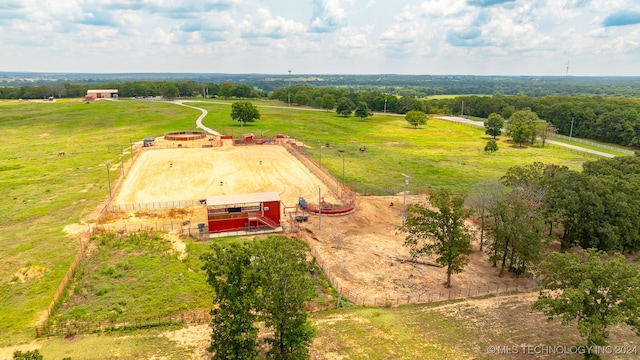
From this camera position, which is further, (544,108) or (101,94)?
(101,94)

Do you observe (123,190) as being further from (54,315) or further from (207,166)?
(54,315)

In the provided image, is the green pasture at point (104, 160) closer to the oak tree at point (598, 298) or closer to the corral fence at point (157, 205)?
the corral fence at point (157, 205)

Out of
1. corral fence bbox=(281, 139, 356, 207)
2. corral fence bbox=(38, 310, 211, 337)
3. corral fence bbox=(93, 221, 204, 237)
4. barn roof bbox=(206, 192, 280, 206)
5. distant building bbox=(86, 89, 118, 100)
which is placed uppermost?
distant building bbox=(86, 89, 118, 100)

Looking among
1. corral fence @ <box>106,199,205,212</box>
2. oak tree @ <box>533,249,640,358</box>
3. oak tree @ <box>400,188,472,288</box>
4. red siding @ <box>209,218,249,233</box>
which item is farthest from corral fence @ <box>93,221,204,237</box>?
oak tree @ <box>533,249,640,358</box>

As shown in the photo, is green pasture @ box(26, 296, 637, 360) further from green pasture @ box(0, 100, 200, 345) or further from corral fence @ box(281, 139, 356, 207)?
corral fence @ box(281, 139, 356, 207)

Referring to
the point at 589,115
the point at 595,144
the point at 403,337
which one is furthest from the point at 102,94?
the point at 403,337

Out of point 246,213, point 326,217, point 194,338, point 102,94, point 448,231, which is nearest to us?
point 194,338

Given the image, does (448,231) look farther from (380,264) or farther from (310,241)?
(310,241)
